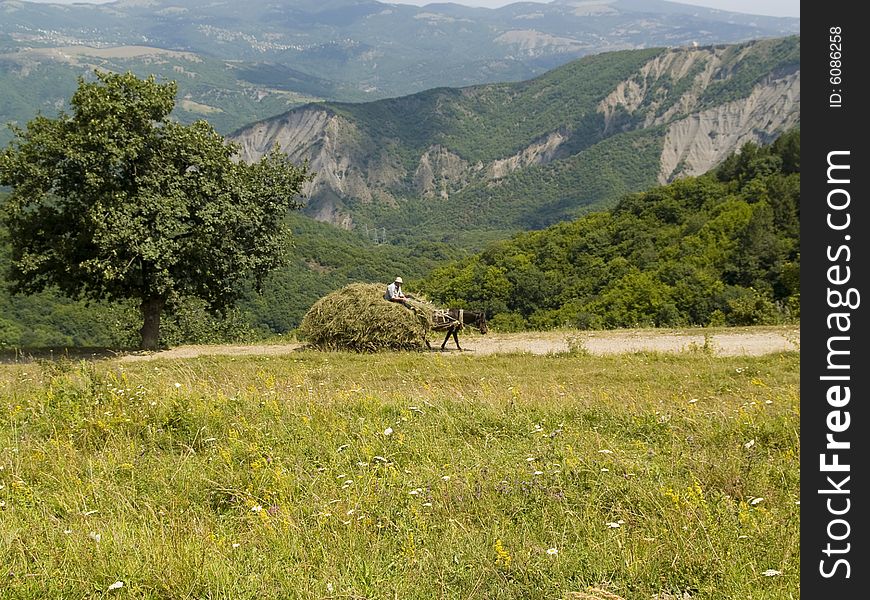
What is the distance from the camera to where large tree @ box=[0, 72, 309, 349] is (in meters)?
17.4

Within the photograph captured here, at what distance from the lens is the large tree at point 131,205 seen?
17.4 metres

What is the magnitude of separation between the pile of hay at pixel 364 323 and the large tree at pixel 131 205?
3.01 metres

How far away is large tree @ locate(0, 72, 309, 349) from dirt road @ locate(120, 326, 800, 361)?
212 cm

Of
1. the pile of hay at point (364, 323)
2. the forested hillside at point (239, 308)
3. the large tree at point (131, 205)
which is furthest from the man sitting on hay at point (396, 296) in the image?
the forested hillside at point (239, 308)

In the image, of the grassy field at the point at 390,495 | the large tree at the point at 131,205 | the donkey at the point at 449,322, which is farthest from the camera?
the donkey at the point at 449,322

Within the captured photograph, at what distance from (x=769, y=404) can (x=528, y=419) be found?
10.4 ft

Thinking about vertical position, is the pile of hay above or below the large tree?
below

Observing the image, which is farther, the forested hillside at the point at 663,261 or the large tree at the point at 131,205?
the forested hillside at the point at 663,261

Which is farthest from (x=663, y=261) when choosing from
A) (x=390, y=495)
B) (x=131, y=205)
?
(x=390, y=495)

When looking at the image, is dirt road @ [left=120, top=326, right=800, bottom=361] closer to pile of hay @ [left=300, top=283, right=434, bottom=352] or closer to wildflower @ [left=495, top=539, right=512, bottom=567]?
pile of hay @ [left=300, top=283, right=434, bottom=352]

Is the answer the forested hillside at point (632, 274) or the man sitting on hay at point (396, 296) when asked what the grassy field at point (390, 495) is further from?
the forested hillside at point (632, 274)

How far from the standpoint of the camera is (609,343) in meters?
18.0

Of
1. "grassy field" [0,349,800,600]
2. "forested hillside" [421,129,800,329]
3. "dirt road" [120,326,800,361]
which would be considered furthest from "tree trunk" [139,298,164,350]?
"forested hillside" [421,129,800,329]
